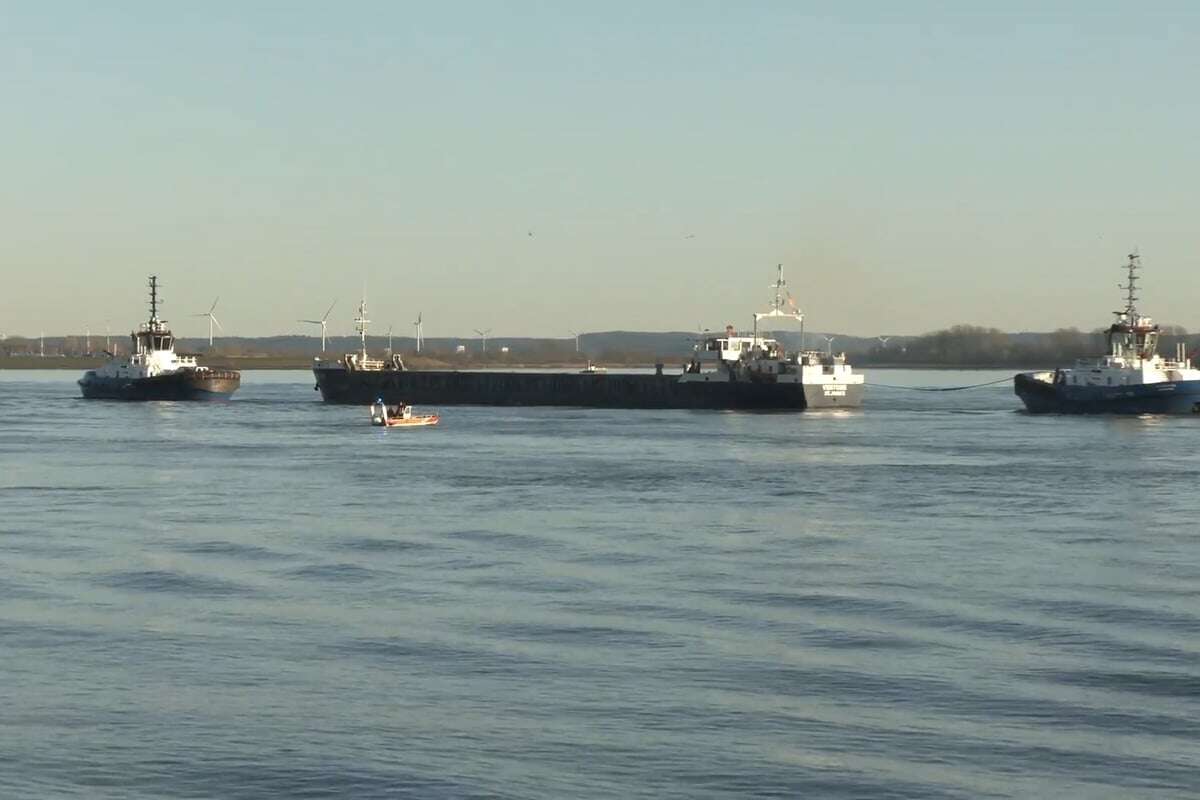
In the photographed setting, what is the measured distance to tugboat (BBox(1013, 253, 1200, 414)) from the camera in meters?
123

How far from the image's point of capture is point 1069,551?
43812 millimetres

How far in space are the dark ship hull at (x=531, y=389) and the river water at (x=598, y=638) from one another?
253ft

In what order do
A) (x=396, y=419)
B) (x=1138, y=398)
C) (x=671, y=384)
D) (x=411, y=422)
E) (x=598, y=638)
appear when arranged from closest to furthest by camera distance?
(x=598, y=638), (x=396, y=419), (x=411, y=422), (x=1138, y=398), (x=671, y=384)

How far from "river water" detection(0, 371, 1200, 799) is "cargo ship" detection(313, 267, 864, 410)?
71523 millimetres

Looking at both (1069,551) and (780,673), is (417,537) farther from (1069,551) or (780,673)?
(780,673)

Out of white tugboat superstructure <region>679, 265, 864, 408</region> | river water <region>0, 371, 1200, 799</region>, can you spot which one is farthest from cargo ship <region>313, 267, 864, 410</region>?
river water <region>0, 371, 1200, 799</region>

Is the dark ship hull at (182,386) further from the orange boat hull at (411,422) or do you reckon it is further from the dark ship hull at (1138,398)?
the dark ship hull at (1138,398)

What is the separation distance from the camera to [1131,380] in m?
124

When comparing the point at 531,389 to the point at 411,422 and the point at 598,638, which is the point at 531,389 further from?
the point at 598,638

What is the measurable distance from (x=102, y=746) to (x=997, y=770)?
475 inches

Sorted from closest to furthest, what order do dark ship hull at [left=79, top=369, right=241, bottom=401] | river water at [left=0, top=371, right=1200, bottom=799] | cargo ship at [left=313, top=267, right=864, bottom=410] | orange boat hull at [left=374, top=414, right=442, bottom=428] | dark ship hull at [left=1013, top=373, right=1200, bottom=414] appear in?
1. river water at [left=0, top=371, right=1200, bottom=799]
2. orange boat hull at [left=374, top=414, right=442, bottom=428]
3. dark ship hull at [left=1013, top=373, right=1200, bottom=414]
4. cargo ship at [left=313, top=267, right=864, bottom=410]
5. dark ship hull at [left=79, top=369, right=241, bottom=401]

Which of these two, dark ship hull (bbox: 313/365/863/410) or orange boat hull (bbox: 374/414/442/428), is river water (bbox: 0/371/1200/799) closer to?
orange boat hull (bbox: 374/414/442/428)

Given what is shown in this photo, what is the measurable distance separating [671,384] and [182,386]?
1884 inches

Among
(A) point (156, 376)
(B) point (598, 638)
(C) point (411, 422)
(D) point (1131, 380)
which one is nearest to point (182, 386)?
(A) point (156, 376)
